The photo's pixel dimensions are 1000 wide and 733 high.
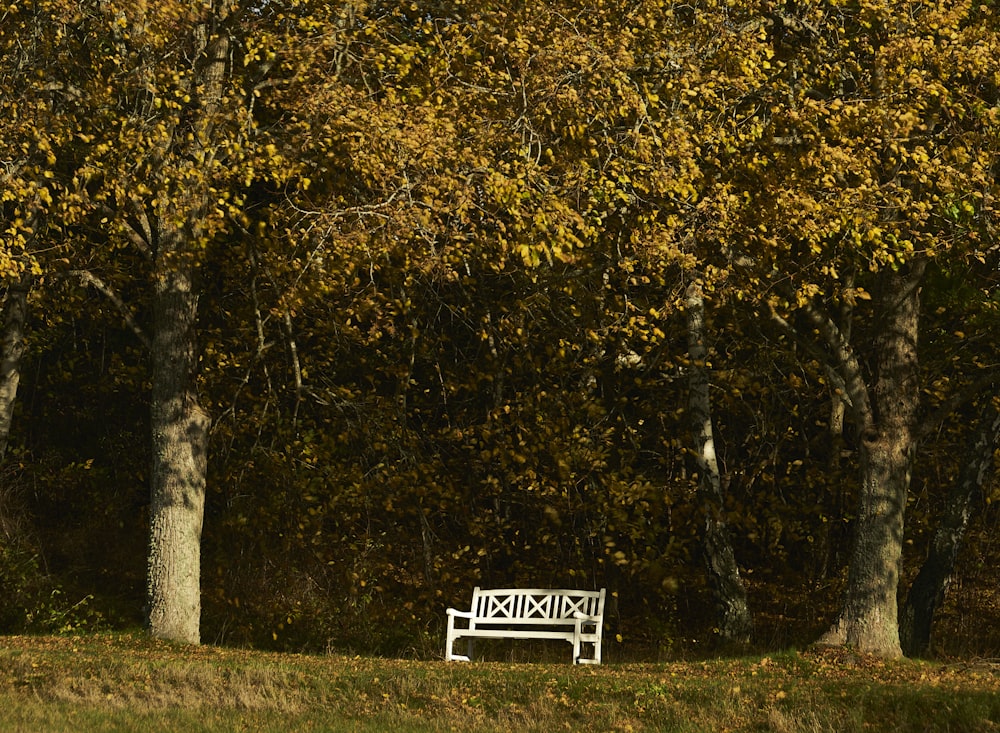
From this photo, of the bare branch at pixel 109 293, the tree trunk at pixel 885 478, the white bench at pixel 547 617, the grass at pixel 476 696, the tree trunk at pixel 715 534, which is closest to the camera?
the grass at pixel 476 696

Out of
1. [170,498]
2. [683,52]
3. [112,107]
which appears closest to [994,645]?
[683,52]

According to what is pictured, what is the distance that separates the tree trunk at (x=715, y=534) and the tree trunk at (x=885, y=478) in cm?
145

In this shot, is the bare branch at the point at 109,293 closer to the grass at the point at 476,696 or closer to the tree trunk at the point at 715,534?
the grass at the point at 476,696

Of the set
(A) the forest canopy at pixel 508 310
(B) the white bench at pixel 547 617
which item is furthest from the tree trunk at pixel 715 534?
(B) the white bench at pixel 547 617

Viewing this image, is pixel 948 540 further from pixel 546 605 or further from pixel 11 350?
pixel 11 350

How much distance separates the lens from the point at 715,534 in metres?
14.5

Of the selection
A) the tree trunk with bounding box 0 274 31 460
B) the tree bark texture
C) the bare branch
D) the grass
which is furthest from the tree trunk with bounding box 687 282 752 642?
the tree trunk with bounding box 0 274 31 460

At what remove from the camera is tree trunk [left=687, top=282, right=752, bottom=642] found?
568 inches

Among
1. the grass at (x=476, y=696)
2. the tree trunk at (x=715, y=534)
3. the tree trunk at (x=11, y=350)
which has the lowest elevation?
the grass at (x=476, y=696)

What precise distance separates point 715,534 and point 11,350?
8.66m

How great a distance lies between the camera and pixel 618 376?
17469mm

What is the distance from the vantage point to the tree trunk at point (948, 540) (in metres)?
13.8

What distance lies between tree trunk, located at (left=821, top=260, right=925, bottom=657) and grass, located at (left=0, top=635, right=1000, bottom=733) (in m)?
1.23

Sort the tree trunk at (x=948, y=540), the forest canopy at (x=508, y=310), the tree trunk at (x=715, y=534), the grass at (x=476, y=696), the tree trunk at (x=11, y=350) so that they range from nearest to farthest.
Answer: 1. the grass at (x=476, y=696)
2. the forest canopy at (x=508, y=310)
3. the tree trunk at (x=948, y=540)
4. the tree trunk at (x=715, y=534)
5. the tree trunk at (x=11, y=350)
